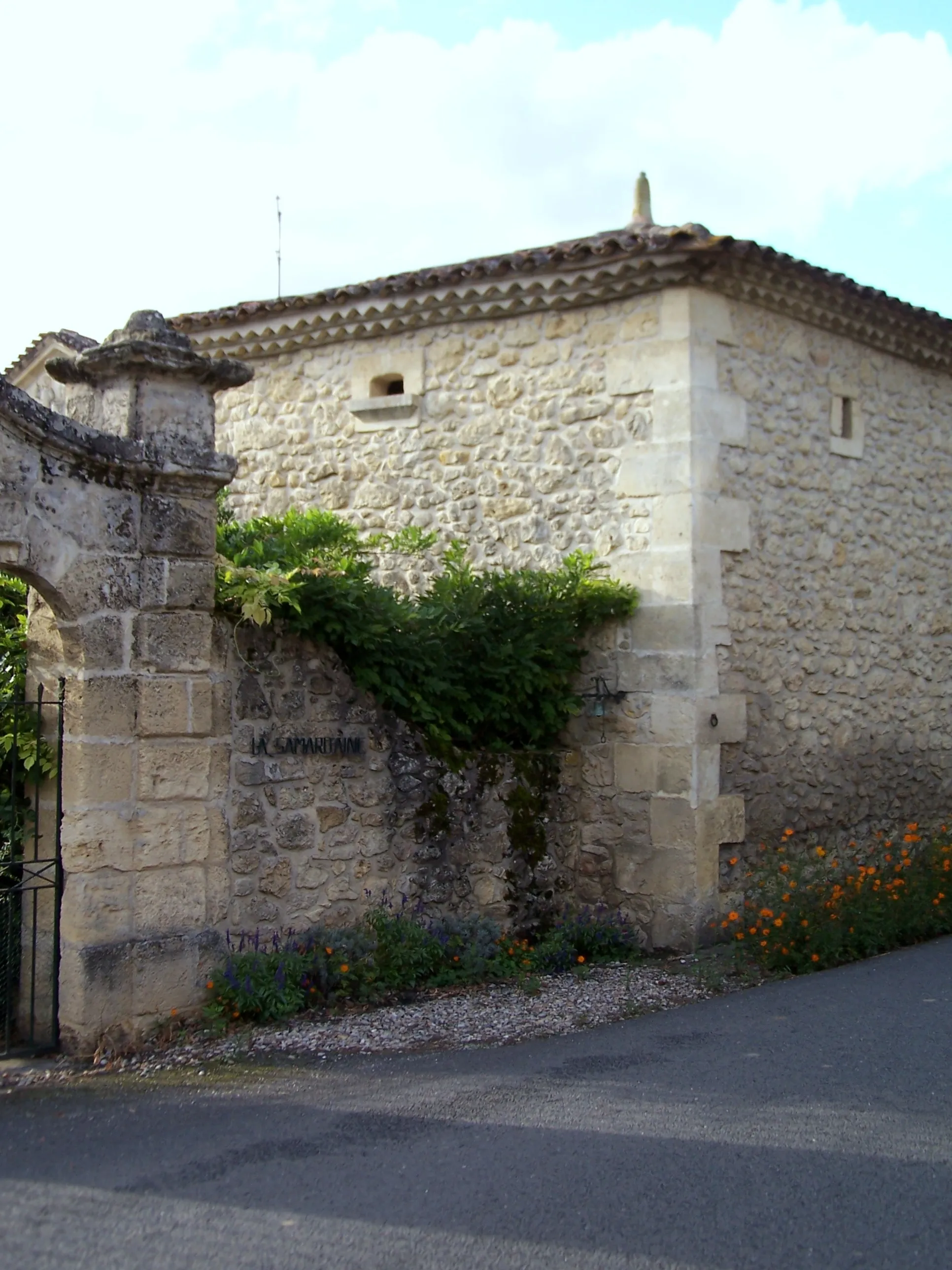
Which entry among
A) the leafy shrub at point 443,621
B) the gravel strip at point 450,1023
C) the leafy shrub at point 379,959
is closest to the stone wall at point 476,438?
the leafy shrub at point 443,621

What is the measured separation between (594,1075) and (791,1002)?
5.80 feet

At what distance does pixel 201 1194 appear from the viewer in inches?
166

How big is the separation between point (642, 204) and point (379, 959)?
5.61 m

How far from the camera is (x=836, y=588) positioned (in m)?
9.33

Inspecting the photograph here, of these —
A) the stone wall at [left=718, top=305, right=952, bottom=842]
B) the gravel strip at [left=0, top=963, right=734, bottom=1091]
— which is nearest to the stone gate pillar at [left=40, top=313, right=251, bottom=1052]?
the gravel strip at [left=0, top=963, right=734, bottom=1091]

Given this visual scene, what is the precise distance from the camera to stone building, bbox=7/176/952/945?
8250 millimetres

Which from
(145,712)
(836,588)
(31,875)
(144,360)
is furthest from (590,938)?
(144,360)

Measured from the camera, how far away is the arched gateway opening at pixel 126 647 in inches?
223

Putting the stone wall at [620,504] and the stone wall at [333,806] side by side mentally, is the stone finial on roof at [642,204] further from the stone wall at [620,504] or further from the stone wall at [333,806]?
the stone wall at [333,806]

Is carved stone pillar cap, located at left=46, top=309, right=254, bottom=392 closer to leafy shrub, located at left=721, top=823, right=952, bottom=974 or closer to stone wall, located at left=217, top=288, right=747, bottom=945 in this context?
stone wall, located at left=217, top=288, right=747, bottom=945

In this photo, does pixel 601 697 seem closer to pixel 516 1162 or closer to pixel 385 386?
pixel 385 386

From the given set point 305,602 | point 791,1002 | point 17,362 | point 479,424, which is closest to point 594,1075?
point 791,1002

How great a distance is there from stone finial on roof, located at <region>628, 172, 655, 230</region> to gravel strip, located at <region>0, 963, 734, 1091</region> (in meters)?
5.15

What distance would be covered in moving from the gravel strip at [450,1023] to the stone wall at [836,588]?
1.71m
